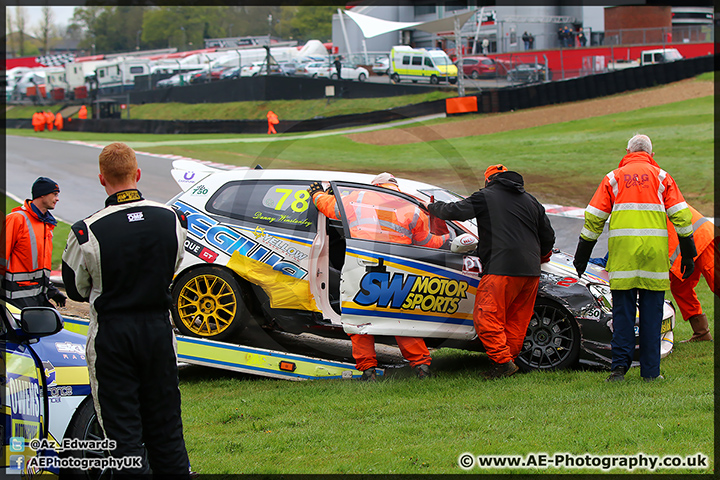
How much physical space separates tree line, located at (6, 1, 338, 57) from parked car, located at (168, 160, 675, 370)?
322 feet

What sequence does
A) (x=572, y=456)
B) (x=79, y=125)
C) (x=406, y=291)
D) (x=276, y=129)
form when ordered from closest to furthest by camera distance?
(x=572, y=456)
(x=406, y=291)
(x=276, y=129)
(x=79, y=125)

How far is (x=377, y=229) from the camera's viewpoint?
608 cm

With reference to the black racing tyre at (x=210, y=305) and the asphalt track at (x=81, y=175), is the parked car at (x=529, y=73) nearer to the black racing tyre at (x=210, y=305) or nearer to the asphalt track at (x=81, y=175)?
the asphalt track at (x=81, y=175)

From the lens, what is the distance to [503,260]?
5.84 metres

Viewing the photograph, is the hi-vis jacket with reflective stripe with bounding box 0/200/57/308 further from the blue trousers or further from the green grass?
the blue trousers

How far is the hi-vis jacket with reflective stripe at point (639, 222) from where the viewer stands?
5590mm

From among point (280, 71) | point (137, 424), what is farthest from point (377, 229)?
point (280, 71)

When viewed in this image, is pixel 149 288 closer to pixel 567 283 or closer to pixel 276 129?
pixel 567 283

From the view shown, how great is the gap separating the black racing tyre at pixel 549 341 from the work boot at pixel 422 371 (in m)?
0.85

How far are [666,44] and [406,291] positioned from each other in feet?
153

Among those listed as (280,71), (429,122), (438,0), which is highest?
(438,0)

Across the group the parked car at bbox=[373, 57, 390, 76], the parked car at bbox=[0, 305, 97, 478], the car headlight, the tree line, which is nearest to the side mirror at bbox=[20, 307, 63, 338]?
the parked car at bbox=[0, 305, 97, 478]

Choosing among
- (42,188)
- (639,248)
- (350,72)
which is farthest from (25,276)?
(350,72)

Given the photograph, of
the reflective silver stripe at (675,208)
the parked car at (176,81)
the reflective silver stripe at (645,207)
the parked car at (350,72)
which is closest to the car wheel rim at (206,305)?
the reflective silver stripe at (645,207)
